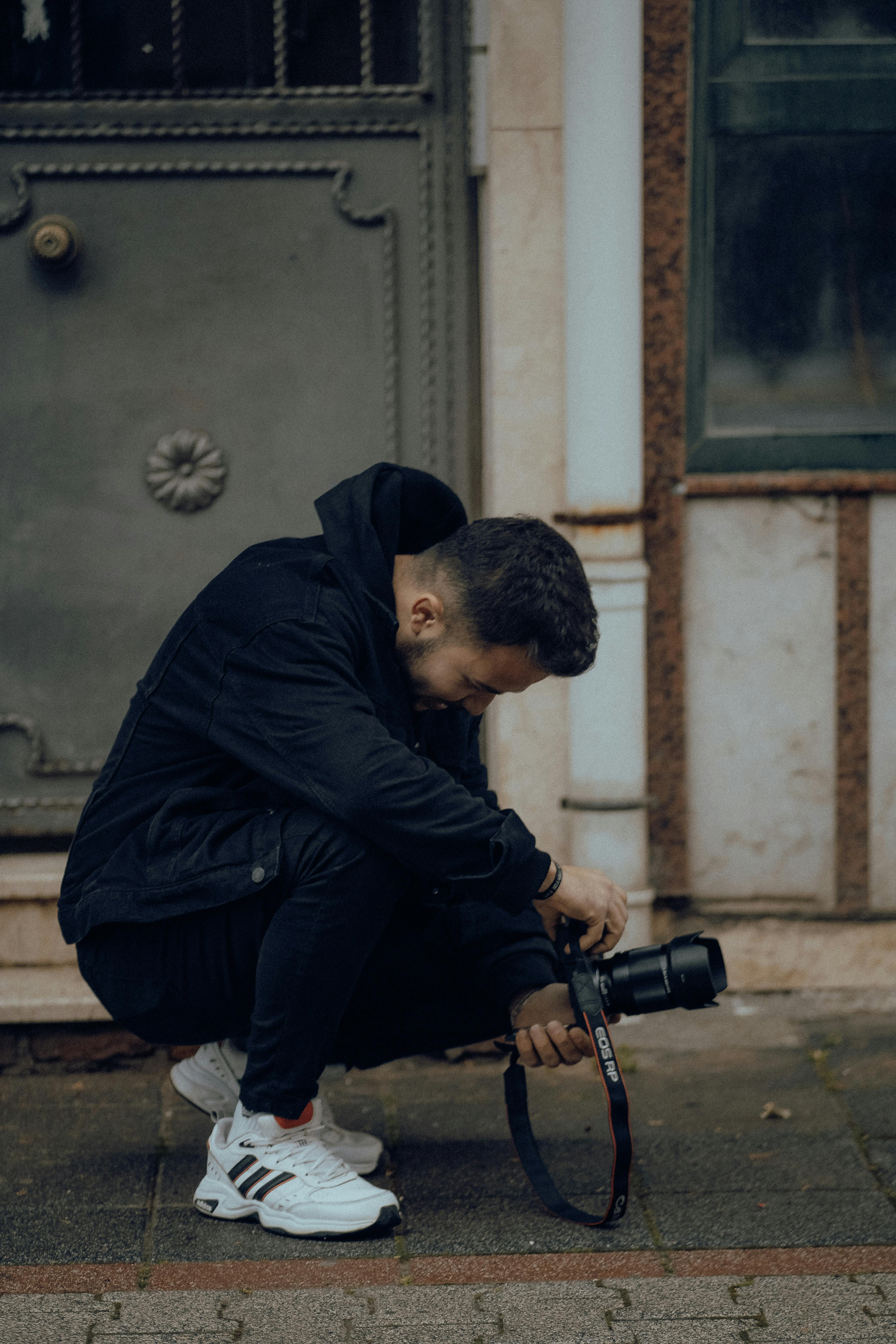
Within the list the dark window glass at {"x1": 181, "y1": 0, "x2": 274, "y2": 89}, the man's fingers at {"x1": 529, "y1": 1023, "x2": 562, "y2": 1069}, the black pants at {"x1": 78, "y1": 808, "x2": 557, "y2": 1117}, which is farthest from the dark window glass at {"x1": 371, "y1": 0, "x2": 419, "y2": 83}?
the man's fingers at {"x1": 529, "y1": 1023, "x2": 562, "y2": 1069}

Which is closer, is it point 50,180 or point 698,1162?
point 698,1162

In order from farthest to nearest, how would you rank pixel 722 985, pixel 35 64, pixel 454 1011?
pixel 35 64 → pixel 454 1011 → pixel 722 985

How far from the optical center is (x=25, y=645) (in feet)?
12.6

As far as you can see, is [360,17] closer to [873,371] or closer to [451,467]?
[451,467]

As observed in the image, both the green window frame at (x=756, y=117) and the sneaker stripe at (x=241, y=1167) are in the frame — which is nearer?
the sneaker stripe at (x=241, y=1167)

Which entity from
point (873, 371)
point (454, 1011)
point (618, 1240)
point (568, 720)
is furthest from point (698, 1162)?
point (873, 371)

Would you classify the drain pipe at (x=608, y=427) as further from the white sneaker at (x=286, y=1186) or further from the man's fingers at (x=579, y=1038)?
the white sneaker at (x=286, y=1186)

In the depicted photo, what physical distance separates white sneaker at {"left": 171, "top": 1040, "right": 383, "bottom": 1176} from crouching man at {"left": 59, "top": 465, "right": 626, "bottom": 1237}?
0.04 feet

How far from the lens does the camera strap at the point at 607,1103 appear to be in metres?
2.56

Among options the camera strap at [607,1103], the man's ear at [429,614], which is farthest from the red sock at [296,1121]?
the man's ear at [429,614]

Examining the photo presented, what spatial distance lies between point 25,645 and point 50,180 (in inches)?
47.3

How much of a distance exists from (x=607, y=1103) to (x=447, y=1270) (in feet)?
1.46

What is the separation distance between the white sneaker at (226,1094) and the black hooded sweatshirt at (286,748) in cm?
44

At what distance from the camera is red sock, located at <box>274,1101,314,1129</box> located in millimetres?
2783
